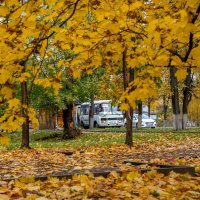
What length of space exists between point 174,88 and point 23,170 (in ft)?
71.6

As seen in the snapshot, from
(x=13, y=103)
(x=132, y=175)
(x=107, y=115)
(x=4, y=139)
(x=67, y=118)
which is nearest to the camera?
(x=4, y=139)

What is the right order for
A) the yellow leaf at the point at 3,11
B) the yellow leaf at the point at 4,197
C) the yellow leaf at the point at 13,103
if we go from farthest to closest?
the yellow leaf at the point at 4,197
the yellow leaf at the point at 13,103
the yellow leaf at the point at 3,11


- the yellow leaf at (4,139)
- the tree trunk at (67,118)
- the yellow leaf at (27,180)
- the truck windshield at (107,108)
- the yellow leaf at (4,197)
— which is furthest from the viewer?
the truck windshield at (107,108)

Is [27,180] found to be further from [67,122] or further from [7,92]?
[67,122]

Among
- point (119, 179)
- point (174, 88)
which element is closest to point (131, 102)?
point (119, 179)

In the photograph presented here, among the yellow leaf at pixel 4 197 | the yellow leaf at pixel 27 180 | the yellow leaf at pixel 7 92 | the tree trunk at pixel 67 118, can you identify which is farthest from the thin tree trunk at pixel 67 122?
the yellow leaf at pixel 7 92

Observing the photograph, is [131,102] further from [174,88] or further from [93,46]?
[174,88]

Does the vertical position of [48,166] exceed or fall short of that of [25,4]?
it falls short

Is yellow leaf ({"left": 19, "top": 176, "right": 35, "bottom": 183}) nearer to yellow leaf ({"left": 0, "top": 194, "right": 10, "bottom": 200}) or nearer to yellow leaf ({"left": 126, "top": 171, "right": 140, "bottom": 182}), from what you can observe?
yellow leaf ({"left": 0, "top": 194, "right": 10, "bottom": 200})

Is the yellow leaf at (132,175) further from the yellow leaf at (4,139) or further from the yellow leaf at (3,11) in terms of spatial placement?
the yellow leaf at (3,11)

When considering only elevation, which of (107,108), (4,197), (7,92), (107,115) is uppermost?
(107,108)

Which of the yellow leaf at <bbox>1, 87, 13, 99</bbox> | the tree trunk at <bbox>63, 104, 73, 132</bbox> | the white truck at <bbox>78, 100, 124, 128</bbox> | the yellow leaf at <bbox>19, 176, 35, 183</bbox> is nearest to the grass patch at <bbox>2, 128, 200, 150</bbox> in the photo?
the tree trunk at <bbox>63, 104, 73, 132</bbox>

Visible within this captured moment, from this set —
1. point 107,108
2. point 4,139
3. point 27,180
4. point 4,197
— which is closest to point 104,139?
point 27,180

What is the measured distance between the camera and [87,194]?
5.44 metres
